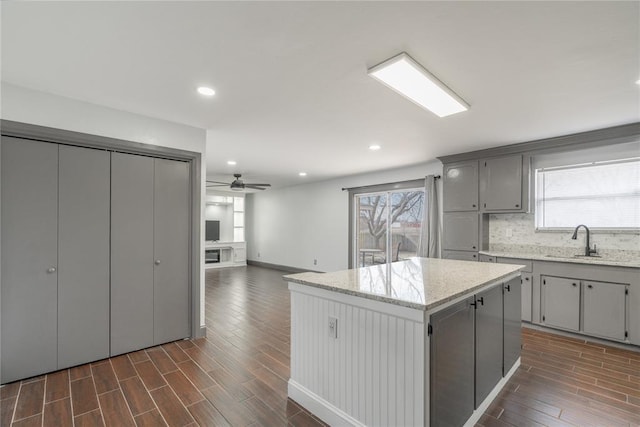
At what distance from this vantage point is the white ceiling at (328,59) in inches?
60.9

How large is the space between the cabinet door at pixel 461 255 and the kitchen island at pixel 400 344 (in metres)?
2.08

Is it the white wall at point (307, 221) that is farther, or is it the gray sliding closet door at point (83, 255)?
the white wall at point (307, 221)

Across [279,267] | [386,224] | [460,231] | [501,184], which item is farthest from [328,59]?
[279,267]

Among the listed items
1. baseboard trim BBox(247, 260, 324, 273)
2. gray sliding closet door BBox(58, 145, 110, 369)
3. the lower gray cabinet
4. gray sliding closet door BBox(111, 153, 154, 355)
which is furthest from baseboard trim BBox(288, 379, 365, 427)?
baseboard trim BBox(247, 260, 324, 273)

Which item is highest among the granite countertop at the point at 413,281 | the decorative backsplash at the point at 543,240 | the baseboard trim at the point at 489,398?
the decorative backsplash at the point at 543,240

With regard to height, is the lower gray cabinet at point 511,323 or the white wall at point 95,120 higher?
the white wall at point 95,120

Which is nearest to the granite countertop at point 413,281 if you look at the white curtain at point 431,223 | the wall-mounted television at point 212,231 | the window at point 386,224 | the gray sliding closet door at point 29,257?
the gray sliding closet door at point 29,257

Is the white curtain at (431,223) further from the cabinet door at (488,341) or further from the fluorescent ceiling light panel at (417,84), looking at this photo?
the cabinet door at (488,341)

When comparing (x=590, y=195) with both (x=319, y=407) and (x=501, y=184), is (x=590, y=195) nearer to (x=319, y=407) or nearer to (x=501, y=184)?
(x=501, y=184)

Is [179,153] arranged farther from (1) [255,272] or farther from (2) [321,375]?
(1) [255,272]

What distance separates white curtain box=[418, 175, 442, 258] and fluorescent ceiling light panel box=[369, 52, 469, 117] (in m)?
2.60

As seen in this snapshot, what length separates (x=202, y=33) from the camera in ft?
5.60

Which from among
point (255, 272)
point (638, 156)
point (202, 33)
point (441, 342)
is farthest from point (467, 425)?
point (255, 272)

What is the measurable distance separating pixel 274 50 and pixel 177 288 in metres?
2.70
